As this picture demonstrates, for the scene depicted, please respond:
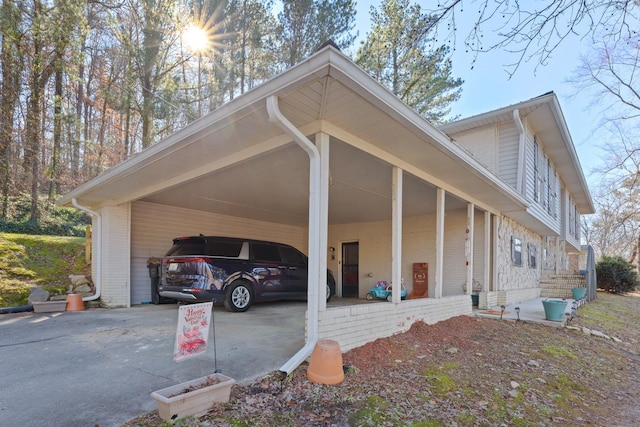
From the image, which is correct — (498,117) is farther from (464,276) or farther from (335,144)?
(335,144)

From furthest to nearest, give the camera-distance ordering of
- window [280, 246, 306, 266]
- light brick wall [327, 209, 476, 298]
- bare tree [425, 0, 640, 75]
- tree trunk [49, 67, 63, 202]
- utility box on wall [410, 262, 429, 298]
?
tree trunk [49, 67, 63, 202] < utility box on wall [410, 262, 429, 298] < light brick wall [327, 209, 476, 298] < window [280, 246, 306, 266] < bare tree [425, 0, 640, 75]

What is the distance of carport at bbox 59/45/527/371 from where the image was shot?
359 cm

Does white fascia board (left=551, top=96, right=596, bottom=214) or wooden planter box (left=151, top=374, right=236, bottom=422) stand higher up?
white fascia board (left=551, top=96, right=596, bottom=214)

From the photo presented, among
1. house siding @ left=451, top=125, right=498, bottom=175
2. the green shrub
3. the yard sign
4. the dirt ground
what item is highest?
house siding @ left=451, top=125, right=498, bottom=175

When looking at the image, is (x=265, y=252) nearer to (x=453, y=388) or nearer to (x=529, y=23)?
(x=453, y=388)

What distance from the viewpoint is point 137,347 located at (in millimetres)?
4223

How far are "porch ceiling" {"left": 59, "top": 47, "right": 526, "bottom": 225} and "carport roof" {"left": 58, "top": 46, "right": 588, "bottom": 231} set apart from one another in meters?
0.01

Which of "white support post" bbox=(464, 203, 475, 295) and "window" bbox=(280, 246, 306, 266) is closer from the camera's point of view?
"white support post" bbox=(464, 203, 475, 295)

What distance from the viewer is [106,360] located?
372 cm

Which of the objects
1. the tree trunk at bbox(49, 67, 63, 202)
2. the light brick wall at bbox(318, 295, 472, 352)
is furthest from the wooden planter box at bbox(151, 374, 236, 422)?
the tree trunk at bbox(49, 67, 63, 202)

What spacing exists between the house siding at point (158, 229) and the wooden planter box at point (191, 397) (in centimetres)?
649

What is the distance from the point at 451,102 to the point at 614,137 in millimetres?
8115

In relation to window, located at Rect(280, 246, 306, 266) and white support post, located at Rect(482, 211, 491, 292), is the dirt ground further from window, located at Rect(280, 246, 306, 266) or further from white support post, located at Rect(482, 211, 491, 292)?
window, located at Rect(280, 246, 306, 266)

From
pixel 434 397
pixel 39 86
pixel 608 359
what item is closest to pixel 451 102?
pixel 608 359
